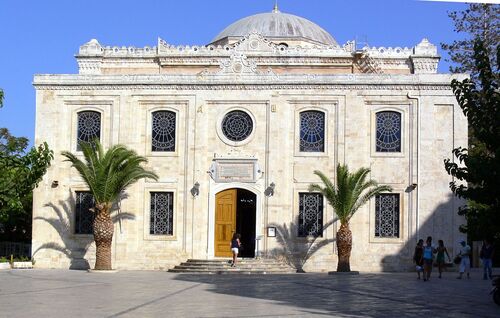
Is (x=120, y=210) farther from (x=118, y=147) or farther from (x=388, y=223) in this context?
(x=388, y=223)

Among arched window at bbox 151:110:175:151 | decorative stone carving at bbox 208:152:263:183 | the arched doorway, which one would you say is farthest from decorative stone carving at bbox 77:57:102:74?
the arched doorway

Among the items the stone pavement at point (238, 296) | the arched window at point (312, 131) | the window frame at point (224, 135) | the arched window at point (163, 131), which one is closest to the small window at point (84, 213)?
the arched window at point (163, 131)

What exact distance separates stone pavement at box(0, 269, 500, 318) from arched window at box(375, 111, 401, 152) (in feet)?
15.8

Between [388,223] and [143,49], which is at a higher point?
[143,49]

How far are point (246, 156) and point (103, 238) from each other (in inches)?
220

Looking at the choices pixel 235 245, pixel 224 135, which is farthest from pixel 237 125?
pixel 235 245

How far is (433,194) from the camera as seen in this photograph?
2902cm

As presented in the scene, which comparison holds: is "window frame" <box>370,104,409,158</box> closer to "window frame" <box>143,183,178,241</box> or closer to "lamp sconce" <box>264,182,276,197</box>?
"lamp sconce" <box>264,182,276,197</box>

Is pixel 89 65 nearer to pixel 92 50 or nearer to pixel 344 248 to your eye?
pixel 92 50

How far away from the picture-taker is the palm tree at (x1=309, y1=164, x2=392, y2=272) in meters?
27.6

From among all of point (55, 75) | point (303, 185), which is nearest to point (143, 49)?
point (55, 75)

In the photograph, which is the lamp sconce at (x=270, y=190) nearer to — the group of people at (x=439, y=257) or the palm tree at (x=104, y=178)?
the palm tree at (x=104, y=178)

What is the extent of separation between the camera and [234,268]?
27.9 metres

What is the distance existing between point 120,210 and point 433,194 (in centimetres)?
1064
